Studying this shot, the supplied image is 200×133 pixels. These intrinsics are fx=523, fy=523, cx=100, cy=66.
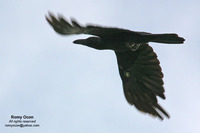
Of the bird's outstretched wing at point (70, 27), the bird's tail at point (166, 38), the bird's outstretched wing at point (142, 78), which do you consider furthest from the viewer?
the bird's outstretched wing at point (142, 78)

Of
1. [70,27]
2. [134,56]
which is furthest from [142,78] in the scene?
[70,27]

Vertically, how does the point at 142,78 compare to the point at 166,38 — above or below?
below

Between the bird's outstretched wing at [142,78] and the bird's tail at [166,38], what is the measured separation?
1254 millimetres

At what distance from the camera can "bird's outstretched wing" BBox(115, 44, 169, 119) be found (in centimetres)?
1254

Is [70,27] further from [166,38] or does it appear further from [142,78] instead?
[142,78]

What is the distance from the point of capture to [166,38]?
11.1 metres

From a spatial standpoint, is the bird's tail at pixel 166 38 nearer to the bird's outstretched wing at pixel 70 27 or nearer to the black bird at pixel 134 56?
the black bird at pixel 134 56

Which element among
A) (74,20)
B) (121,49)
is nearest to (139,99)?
(121,49)

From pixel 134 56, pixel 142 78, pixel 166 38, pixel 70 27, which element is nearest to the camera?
pixel 70 27

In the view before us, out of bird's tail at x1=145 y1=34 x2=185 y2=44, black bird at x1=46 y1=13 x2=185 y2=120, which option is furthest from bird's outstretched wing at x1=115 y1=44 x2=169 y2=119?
bird's tail at x1=145 y1=34 x2=185 y2=44

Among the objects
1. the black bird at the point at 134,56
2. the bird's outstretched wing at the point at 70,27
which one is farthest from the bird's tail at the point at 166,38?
the bird's outstretched wing at the point at 70,27

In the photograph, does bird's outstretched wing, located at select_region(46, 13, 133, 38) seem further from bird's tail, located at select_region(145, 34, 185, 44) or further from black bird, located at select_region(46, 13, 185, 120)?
bird's tail, located at select_region(145, 34, 185, 44)

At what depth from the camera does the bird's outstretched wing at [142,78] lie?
1254 cm

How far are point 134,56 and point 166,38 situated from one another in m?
1.90
